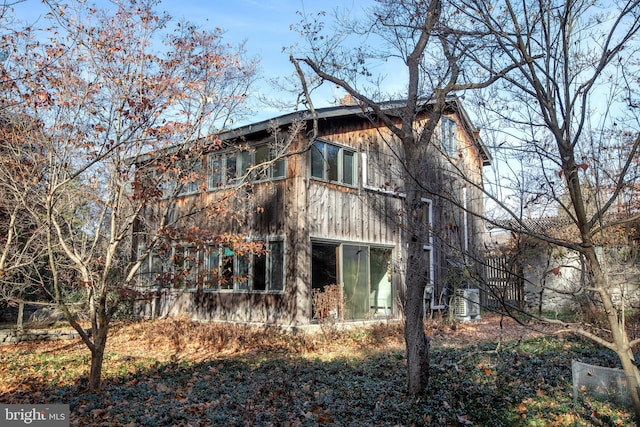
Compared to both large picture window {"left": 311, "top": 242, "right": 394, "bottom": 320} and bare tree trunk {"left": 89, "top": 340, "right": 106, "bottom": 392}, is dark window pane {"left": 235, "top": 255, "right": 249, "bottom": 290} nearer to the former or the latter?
large picture window {"left": 311, "top": 242, "right": 394, "bottom": 320}

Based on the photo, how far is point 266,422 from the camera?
557 centimetres

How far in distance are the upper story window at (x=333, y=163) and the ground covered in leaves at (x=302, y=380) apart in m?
4.14

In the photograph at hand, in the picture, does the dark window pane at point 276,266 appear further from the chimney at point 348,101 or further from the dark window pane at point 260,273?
the chimney at point 348,101

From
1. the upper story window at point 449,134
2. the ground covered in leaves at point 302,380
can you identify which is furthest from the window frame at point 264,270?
the upper story window at point 449,134

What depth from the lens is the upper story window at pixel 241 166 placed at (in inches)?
515

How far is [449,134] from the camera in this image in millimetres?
6332

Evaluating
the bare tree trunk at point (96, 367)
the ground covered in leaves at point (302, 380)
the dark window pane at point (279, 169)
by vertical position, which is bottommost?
the ground covered in leaves at point (302, 380)

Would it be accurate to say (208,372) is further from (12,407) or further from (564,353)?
(564,353)

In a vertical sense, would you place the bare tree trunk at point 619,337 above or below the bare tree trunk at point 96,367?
above

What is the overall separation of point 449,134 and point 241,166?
28.5ft

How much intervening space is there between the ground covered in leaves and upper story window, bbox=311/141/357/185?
4.14 metres

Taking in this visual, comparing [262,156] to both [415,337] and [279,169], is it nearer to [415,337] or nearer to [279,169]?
[279,169]

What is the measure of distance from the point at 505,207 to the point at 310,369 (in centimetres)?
538

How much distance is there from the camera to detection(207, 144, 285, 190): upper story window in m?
13.1
